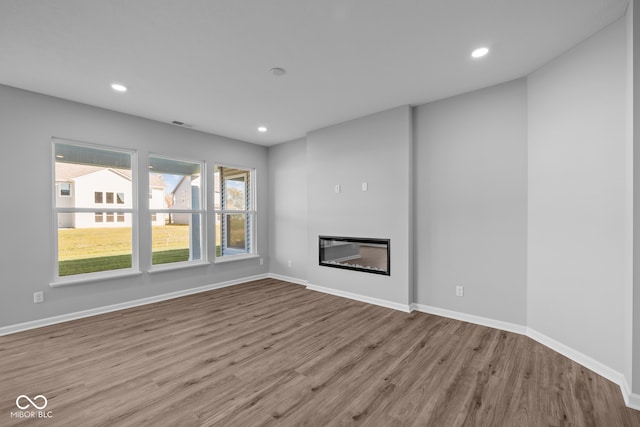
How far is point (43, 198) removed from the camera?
11.0ft

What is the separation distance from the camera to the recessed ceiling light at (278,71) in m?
2.81

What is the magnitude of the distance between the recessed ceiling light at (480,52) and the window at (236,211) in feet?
14.4

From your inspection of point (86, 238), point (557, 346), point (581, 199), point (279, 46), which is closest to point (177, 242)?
point (86, 238)

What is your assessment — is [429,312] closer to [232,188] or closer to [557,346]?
[557,346]

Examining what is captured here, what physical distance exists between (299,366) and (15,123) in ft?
13.6

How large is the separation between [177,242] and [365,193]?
10.8ft

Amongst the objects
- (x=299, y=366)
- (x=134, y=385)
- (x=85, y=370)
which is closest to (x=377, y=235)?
(x=299, y=366)

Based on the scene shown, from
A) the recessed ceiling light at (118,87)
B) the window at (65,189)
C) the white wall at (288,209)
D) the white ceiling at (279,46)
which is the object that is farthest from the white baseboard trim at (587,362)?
the window at (65,189)

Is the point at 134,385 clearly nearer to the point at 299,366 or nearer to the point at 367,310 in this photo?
the point at 299,366

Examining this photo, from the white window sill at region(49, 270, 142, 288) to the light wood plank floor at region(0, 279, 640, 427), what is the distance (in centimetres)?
52

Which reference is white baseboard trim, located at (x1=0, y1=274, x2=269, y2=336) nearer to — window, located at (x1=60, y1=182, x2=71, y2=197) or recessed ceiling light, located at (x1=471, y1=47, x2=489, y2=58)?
window, located at (x1=60, y1=182, x2=71, y2=197)

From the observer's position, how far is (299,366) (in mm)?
2387

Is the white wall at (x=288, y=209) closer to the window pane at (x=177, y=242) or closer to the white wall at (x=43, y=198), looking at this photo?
the window pane at (x=177, y=242)

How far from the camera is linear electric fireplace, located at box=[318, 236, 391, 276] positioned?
3998mm
